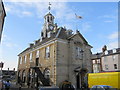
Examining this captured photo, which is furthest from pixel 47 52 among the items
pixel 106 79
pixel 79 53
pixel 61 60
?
pixel 106 79

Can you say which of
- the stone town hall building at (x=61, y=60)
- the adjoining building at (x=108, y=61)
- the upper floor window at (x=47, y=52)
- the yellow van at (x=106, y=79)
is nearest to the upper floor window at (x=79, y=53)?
the stone town hall building at (x=61, y=60)

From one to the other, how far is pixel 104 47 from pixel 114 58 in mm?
Result: 7438

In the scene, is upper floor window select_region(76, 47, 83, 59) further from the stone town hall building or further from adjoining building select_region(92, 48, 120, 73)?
adjoining building select_region(92, 48, 120, 73)

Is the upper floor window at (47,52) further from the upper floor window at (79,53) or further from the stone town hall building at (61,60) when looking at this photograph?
the upper floor window at (79,53)

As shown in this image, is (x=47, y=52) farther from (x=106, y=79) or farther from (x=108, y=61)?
(x=108, y=61)

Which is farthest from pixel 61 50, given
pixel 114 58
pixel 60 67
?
pixel 114 58

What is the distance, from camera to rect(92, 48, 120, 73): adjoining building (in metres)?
39.7

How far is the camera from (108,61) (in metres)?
41.8

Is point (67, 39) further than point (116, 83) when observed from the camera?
Yes

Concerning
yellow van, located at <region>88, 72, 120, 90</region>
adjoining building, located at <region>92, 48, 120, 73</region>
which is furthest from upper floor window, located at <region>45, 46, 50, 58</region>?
adjoining building, located at <region>92, 48, 120, 73</region>

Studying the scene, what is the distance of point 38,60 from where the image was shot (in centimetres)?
2736

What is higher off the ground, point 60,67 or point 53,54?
point 53,54

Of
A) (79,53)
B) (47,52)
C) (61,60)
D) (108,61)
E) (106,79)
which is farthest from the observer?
(108,61)

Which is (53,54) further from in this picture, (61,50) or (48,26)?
(48,26)
